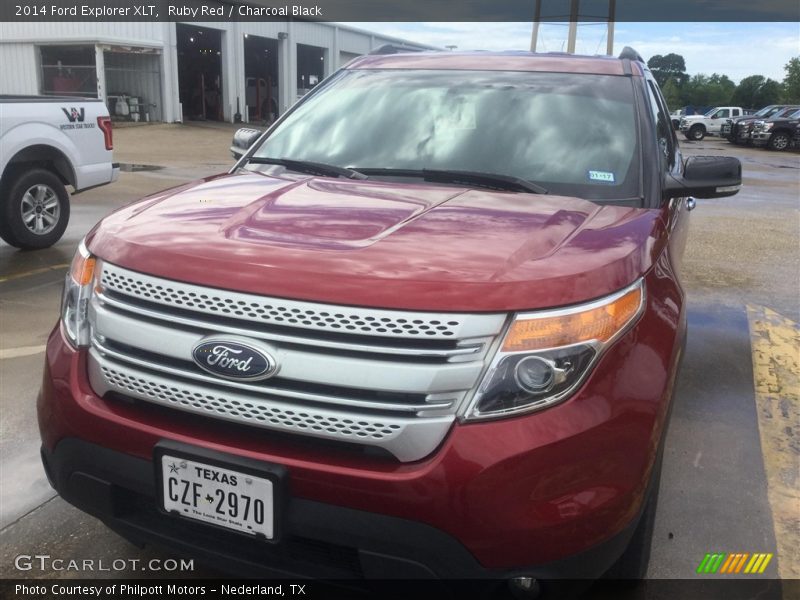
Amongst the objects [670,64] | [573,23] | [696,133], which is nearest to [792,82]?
[696,133]

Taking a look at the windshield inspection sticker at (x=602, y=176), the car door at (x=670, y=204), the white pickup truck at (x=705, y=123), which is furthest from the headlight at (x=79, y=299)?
the white pickup truck at (x=705, y=123)

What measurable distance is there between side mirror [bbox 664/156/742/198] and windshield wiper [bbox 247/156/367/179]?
123cm

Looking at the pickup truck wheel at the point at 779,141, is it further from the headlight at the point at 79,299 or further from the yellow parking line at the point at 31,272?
the headlight at the point at 79,299

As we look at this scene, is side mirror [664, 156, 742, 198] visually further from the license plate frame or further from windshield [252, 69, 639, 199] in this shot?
the license plate frame

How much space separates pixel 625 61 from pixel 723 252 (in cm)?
539

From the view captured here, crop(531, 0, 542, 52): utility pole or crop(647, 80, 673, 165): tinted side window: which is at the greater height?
crop(531, 0, 542, 52): utility pole

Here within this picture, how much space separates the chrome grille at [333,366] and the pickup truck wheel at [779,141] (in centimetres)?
3124

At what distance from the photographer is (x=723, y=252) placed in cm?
827

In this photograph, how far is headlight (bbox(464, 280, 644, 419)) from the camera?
170 centimetres

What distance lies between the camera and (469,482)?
165cm

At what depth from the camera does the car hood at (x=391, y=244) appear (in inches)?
68.5

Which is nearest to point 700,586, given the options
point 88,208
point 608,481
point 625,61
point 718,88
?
point 608,481

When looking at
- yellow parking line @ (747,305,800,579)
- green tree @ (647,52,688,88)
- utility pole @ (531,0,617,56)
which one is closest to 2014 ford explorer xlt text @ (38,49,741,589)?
yellow parking line @ (747,305,800,579)

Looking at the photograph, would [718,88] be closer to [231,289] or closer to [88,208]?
[88,208]
